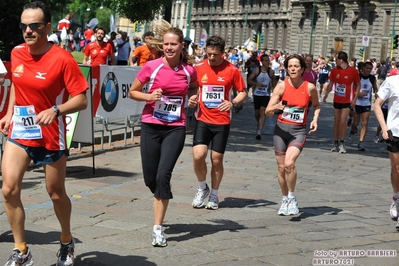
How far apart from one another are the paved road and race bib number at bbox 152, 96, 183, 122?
101cm

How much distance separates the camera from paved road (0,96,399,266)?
688cm

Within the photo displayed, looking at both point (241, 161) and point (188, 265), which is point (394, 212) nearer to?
point (188, 265)

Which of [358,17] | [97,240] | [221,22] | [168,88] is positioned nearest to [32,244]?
[97,240]

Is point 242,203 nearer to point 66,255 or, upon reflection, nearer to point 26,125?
point 66,255

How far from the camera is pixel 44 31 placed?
229 inches

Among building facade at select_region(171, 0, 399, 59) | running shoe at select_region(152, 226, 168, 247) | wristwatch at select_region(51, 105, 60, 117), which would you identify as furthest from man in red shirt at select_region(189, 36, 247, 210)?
building facade at select_region(171, 0, 399, 59)

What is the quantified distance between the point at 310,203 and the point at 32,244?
4104 millimetres

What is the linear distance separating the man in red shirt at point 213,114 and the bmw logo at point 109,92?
12.6 feet

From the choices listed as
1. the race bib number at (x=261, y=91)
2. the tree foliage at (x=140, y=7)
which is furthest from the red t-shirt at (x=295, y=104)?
the tree foliage at (x=140, y=7)

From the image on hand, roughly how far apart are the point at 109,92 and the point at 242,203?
4.31 metres

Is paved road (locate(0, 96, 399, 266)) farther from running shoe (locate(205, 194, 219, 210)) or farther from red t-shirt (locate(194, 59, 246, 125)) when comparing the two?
red t-shirt (locate(194, 59, 246, 125))

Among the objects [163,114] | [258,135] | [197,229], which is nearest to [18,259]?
[163,114]

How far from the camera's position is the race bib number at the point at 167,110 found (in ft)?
24.5

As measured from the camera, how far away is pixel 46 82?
580cm
